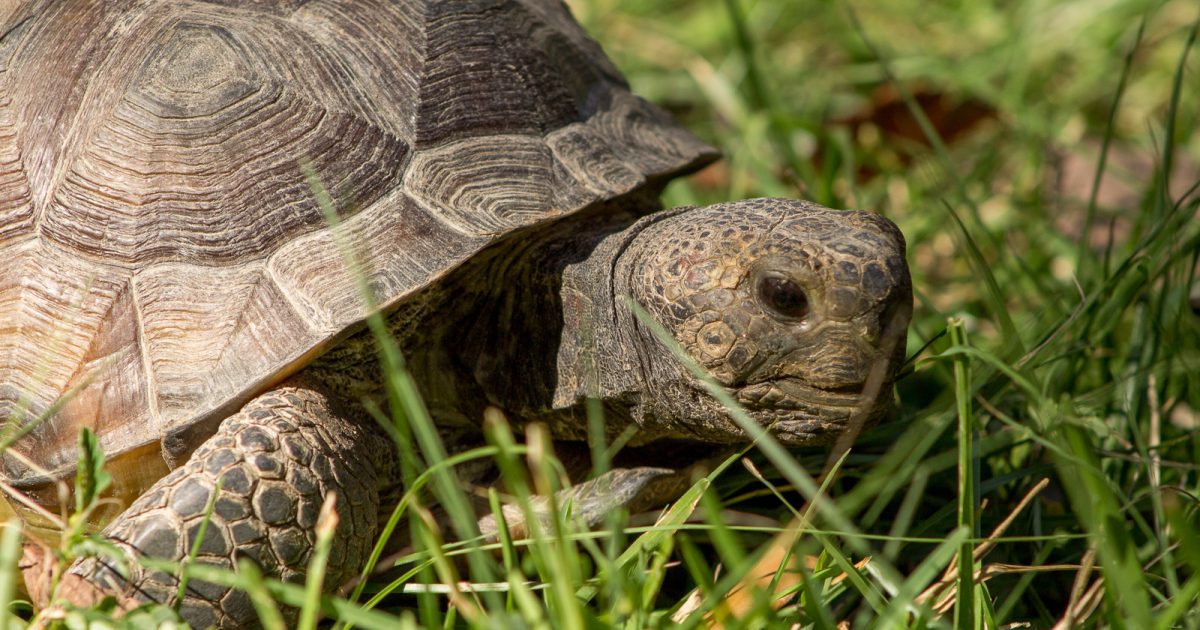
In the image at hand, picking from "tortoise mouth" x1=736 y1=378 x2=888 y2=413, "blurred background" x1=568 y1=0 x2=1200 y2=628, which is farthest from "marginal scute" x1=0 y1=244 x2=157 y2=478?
"blurred background" x1=568 y1=0 x2=1200 y2=628

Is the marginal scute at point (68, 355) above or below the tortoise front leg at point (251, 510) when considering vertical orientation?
above

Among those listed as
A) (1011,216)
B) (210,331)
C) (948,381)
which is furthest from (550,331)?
(1011,216)

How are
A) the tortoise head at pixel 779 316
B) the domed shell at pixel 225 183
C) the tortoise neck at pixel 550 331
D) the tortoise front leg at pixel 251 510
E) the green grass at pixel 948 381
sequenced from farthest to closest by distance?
the tortoise neck at pixel 550 331
the domed shell at pixel 225 183
the tortoise head at pixel 779 316
the tortoise front leg at pixel 251 510
the green grass at pixel 948 381

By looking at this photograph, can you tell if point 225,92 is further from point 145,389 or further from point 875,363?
point 875,363

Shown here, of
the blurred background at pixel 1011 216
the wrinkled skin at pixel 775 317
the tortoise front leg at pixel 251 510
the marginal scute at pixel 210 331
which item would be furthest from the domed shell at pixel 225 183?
the blurred background at pixel 1011 216

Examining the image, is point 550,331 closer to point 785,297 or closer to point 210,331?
point 785,297

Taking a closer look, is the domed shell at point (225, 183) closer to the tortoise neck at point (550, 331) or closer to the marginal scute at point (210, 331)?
the marginal scute at point (210, 331)
